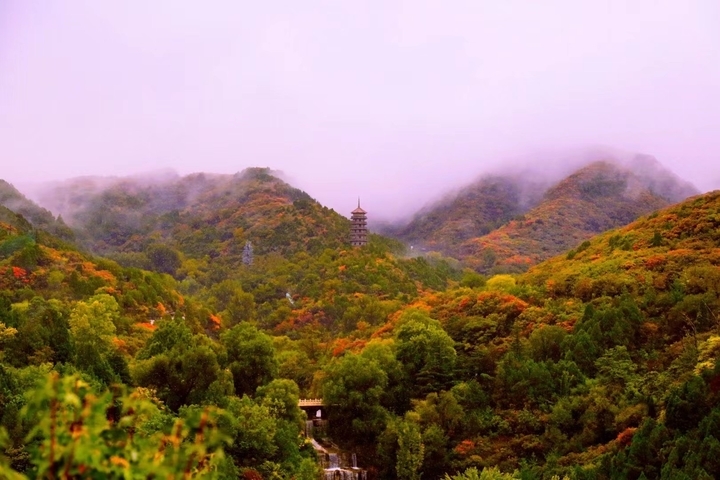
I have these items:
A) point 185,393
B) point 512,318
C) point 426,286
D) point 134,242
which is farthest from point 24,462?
point 134,242

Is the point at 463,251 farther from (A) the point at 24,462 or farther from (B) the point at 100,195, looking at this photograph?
(A) the point at 24,462

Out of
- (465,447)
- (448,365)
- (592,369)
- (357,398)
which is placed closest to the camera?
(465,447)

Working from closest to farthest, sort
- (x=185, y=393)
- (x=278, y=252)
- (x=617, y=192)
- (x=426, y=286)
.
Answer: (x=185, y=393) < (x=426, y=286) < (x=278, y=252) < (x=617, y=192)

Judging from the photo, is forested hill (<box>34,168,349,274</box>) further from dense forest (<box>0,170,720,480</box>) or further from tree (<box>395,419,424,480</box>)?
tree (<box>395,419,424,480</box>)

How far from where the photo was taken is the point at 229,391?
30250 millimetres

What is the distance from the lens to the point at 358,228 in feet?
259

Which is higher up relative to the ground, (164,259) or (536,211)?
(536,211)

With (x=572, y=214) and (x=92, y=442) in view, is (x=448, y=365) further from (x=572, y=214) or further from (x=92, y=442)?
(x=572, y=214)

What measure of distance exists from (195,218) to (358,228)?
3416cm

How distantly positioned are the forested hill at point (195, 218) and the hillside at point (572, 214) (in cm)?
2113

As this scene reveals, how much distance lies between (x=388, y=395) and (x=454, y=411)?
400 cm

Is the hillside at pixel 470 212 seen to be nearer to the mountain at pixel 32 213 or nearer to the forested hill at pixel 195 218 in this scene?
the forested hill at pixel 195 218

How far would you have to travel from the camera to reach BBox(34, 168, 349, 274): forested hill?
86438 mm

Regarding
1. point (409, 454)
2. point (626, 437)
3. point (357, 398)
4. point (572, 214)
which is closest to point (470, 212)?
point (572, 214)
